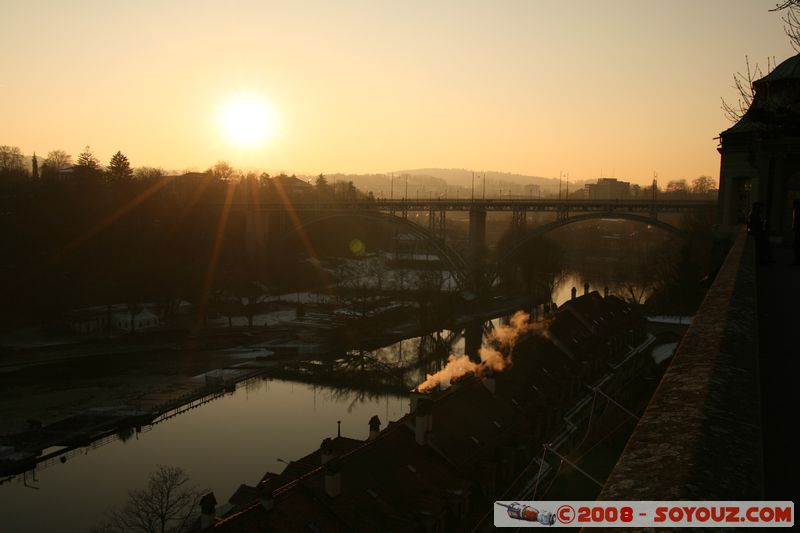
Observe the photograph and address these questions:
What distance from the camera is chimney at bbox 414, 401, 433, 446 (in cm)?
1439

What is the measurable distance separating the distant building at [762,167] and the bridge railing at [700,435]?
1165cm

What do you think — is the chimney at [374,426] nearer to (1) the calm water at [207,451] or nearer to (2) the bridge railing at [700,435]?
(1) the calm water at [207,451]

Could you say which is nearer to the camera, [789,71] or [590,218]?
[789,71]

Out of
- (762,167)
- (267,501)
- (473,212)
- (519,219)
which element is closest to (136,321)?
(473,212)

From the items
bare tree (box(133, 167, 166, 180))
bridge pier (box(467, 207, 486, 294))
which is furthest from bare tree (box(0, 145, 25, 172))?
bridge pier (box(467, 207, 486, 294))

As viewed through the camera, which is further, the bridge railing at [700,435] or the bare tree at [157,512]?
the bare tree at [157,512]

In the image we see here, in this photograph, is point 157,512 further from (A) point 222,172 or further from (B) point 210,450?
(A) point 222,172

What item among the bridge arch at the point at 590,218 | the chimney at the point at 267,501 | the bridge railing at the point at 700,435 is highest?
the bridge railing at the point at 700,435

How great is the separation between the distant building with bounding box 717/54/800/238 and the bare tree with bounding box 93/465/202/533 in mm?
14470

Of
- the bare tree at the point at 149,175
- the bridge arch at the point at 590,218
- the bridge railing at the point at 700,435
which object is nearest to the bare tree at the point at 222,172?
the bare tree at the point at 149,175

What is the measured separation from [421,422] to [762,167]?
1045cm

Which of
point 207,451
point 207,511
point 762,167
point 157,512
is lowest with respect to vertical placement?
point 207,451

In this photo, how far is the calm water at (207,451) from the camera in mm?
16578

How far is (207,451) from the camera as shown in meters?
20.0
